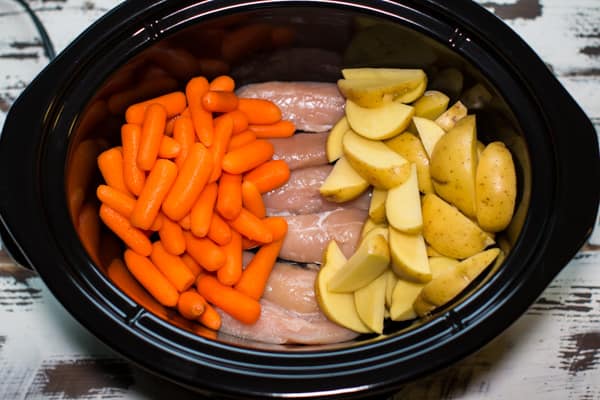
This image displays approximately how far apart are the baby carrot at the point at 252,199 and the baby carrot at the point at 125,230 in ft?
0.63

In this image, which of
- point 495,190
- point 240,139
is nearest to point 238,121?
point 240,139

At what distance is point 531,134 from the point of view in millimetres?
1159

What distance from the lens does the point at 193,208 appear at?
4.12 ft

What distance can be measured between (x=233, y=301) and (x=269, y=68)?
20.3 inches

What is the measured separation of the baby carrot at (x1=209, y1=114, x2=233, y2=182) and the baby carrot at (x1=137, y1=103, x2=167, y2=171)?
0.10 m

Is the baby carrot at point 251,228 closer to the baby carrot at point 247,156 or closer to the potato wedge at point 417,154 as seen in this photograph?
the baby carrot at point 247,156

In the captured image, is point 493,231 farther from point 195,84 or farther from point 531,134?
point 195,84

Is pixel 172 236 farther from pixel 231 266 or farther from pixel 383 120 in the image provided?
pixel 383 120

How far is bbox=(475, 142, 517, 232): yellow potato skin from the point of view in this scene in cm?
119

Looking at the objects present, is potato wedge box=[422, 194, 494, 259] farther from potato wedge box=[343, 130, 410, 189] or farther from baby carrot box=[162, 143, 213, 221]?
baby carrot box=[162, 143, 213, 221]

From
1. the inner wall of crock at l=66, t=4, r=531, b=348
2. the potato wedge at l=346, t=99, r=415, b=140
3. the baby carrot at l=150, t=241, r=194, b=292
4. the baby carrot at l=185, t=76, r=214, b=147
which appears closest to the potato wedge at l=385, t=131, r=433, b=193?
the potato wedge at l=346, t=99, r=415, b=140

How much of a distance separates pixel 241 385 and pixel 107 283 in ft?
0.86

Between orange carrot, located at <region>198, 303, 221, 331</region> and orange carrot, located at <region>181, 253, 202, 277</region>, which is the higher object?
orange carrot, located at <region>181, 253, 202, 277</region>

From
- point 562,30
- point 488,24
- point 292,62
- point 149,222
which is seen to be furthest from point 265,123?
point 562,30
